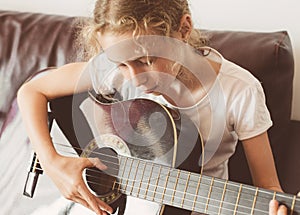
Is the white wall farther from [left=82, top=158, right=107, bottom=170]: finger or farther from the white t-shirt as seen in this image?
[left=82, top=158, right=107, bottom=170]: finger

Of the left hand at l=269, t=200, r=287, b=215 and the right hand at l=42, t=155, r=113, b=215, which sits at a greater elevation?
the left hand at l=269, t=200, r=287, b=215

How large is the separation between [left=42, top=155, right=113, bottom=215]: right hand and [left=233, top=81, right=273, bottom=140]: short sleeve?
29 cm

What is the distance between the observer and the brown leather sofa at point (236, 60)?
133cm

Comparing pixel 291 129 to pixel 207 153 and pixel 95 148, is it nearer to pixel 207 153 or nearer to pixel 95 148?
pixel 207 153

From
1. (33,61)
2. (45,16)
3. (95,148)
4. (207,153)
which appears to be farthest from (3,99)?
(207,153)

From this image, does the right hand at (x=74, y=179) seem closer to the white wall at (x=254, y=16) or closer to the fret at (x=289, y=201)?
the fret at (x=289, y=201)

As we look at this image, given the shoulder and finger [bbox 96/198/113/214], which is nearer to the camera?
finger [bbox 96/198/113/214]

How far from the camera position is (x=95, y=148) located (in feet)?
3.95

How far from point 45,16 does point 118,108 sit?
0.50 metres

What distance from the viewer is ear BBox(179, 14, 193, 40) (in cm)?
111

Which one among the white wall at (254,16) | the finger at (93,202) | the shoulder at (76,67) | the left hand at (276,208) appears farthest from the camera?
the white wall at (254,16)

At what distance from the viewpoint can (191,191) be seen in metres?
1.05

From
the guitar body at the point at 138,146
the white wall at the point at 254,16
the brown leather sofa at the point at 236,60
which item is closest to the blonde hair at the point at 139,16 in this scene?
the guitar body at the point at 138,146

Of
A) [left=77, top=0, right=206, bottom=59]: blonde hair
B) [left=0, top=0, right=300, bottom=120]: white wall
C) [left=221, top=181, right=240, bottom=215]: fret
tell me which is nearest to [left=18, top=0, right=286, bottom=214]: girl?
[left=77, top=0, right=206, bottom=59]: blonde hair
